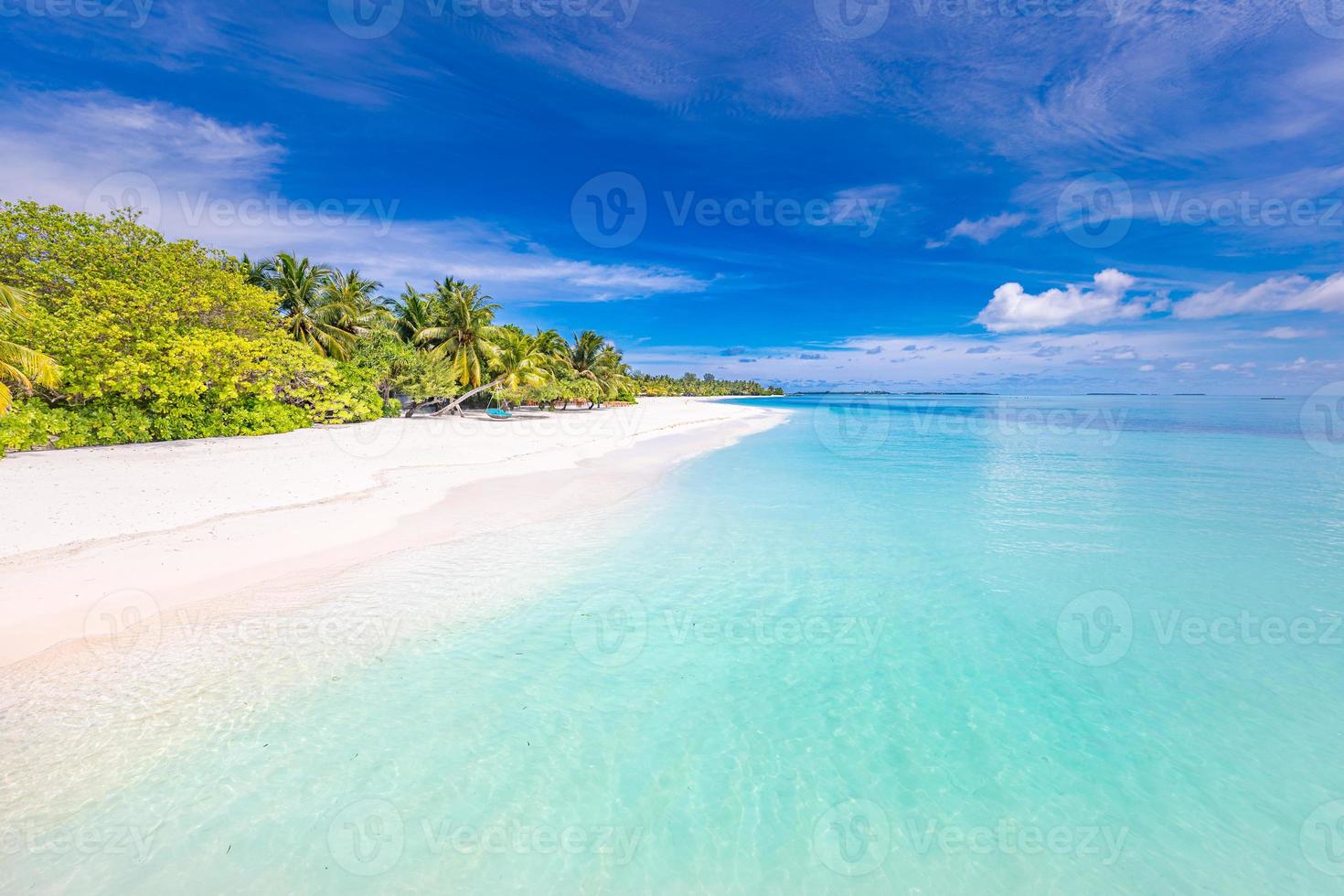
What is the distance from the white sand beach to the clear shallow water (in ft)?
5.58

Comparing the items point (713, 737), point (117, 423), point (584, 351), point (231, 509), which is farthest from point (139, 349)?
point (584, 351)

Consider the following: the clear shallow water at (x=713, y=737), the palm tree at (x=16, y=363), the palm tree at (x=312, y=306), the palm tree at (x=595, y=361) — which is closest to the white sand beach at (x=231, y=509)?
the clear shallow water at (x=713, y=737)

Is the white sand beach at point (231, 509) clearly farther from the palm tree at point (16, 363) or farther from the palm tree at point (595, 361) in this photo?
the palm tree at point (595, 361)

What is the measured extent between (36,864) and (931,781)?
662 centimetres

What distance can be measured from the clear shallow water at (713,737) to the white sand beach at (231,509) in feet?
5.58

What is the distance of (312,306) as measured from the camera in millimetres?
34219

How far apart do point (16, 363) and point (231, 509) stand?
9693 mm

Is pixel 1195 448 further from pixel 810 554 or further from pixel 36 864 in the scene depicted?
pixel 36 864

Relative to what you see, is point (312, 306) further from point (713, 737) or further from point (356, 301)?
point (713, 737)

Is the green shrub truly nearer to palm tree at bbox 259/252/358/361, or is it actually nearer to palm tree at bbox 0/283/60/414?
palm tree at bbox 0/283/60/414

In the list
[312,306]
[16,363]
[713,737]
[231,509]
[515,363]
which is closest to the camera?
[713,737]

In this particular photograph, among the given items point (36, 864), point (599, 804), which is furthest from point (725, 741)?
point (36, 864)

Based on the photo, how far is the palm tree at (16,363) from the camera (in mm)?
13492

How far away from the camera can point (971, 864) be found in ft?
12.3
